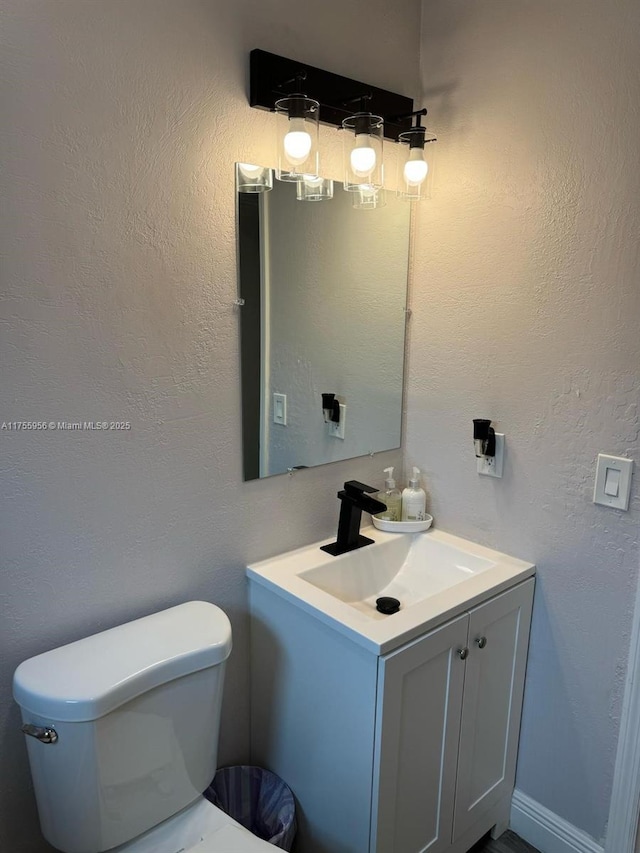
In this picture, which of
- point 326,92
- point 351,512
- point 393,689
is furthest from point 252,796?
point 326,92

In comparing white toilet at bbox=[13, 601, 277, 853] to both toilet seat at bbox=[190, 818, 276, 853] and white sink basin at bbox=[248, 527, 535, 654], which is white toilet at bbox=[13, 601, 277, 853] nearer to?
toilet seat at bbox=[190, 818, 276, 853]

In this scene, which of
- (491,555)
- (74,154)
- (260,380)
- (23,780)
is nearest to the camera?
(74,154)

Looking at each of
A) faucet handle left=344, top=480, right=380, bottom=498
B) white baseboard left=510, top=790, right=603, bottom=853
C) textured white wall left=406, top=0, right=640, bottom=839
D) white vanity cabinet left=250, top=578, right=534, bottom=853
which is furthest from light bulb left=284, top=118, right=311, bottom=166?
white baseboard left=510, top=790, right=603, bottom=853

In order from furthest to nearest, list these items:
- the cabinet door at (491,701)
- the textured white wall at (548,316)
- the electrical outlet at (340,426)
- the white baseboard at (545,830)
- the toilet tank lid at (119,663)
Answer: the electrical outlet at (340,426)
the white baseboard at (545,830)
the cabinet door at (491,701)
the textured white wall at (548,316)
the toilet tank lid at (119,663)

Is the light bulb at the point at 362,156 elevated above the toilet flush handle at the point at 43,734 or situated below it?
above

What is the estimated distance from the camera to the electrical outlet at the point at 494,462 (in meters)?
1.61

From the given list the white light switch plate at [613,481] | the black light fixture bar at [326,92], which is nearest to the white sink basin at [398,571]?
the white light switch plate at [613,481]

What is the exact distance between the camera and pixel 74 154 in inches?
44.8

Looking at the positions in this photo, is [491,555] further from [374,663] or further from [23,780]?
[23,780]

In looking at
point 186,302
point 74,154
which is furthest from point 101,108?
point 186,302

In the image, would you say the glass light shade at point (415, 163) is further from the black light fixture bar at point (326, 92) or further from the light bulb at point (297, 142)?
the light bulb at point (297, 142)

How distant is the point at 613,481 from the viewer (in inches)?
54.6

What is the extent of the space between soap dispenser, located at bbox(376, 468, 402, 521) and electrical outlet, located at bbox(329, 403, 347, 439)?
0.20 m

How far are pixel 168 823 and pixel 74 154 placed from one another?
1.39 meters
